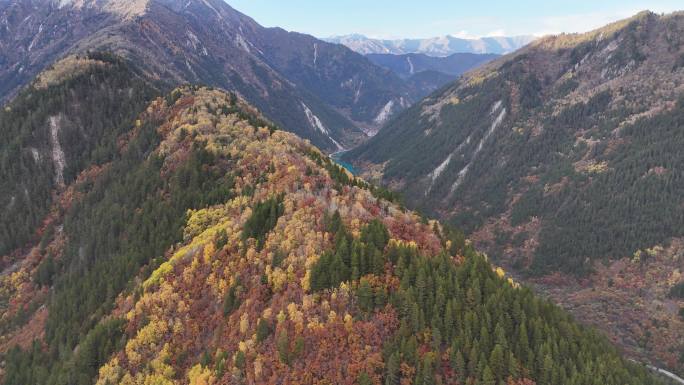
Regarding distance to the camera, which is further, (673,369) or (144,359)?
(673,369)

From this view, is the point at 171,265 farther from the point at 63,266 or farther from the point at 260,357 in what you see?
the point at 63,266

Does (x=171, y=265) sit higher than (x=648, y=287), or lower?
higher

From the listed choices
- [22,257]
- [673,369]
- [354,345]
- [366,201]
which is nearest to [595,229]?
[673,369]

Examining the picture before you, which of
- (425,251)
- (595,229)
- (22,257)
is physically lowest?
(22,257)

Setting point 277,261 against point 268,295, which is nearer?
point 268,295

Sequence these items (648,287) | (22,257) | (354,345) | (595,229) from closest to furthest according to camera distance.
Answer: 1. (354,345)
2. (22,257)
3. (648,287)
4. (595,229)

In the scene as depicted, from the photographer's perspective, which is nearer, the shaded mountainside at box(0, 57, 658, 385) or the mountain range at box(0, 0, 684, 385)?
the shaded mountainside at box(0, 57, 658, 385)

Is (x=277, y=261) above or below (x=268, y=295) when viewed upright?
above

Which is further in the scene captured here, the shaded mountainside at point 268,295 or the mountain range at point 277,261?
the mountain range at point 277,261
